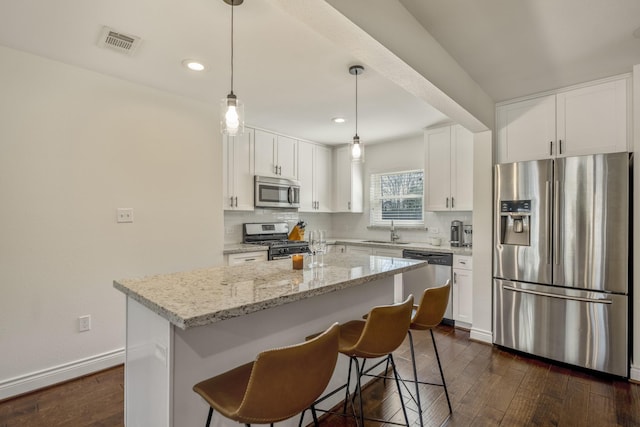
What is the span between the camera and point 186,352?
1.35m

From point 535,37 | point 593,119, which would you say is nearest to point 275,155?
point 535,37

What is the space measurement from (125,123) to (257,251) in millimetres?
1861

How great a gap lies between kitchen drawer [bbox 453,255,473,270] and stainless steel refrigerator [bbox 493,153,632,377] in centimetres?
43

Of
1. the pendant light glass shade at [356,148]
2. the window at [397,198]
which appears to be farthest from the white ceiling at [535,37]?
the window at [397,198]

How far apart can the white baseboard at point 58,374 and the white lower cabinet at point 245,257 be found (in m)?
1.29

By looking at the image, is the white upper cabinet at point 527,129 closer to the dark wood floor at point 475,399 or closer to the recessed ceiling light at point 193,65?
the dark wood floor at point 475,399

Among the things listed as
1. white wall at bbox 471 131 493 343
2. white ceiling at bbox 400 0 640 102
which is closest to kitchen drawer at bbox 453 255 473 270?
white wall at bbox 471 131 493 343

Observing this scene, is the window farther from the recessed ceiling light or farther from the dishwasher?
the recessed ceiling light

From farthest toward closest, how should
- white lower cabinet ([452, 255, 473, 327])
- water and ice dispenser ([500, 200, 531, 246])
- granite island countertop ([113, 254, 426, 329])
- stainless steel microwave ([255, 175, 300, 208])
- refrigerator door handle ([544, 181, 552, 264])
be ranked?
stainless steel microwave ([255, 175, 300, 208]), white lower cabinet ([452, 255, 473, 327]), water and ice dispenser ([500, 200, 531, 246]), refrigerator door handle ([544, 181, 552, 264]), granite island countertop ([113, 254, 426, 329])

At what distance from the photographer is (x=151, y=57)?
2.41 m

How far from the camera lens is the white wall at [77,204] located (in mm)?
2324

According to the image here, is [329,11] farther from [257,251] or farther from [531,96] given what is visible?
[257,251]

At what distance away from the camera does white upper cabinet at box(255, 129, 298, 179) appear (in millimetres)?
4242

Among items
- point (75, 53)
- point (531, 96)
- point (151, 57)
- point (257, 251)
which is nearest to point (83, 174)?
point (75, 53)
